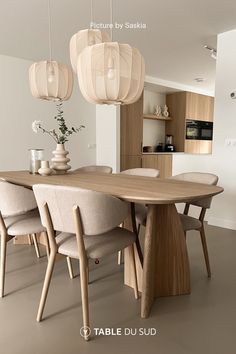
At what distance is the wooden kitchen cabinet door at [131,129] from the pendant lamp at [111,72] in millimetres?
3348

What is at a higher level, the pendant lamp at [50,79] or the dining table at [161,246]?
the pendant lamp at [50,79]

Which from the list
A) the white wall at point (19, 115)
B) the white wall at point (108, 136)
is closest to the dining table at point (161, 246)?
the white wall at point (19, 115)

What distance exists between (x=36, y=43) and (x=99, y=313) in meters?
3.59

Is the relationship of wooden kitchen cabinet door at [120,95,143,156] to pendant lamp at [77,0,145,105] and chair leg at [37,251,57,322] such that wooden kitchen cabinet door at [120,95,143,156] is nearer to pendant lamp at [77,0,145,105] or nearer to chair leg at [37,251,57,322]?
pendant lamp at [77,0,145,105]

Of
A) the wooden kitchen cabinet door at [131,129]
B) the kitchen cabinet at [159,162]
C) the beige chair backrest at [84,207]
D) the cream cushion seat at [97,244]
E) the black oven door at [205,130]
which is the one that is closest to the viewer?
the beige chair backrest at [84,207]

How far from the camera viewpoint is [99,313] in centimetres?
189

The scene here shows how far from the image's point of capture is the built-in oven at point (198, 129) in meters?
6.62

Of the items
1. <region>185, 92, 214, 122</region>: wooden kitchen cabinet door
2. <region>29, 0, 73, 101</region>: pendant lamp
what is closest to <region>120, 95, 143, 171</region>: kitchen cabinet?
<region>185, 92, 214, 122</region>: wooden kitchen cabinet door

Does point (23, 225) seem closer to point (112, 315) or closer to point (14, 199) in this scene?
point (14, 199)

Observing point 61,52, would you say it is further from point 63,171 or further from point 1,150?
point 63,171

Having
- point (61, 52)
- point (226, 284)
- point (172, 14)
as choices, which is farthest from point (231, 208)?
point (61, 52)

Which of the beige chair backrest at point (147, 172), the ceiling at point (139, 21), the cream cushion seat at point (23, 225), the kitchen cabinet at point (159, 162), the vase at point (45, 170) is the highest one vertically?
the ceiling at point (139, 21)

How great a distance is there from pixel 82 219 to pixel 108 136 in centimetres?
395

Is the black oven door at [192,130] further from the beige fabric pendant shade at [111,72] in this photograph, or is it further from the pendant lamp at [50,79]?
the beige fabric pendant shade at [111,72]
